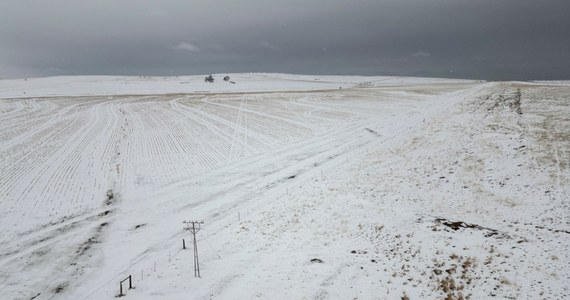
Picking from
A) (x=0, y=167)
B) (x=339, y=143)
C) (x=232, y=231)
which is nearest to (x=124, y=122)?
(x=0, y=167)

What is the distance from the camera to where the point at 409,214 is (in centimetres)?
1670

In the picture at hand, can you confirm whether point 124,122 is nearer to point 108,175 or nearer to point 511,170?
point 108,175

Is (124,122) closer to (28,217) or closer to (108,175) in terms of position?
(108,175)

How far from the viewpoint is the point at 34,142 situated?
3275 cm

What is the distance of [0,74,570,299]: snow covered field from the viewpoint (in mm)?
11688

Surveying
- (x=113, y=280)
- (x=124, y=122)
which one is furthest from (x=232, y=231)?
(x=124, y=122)

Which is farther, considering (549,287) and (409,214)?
(409,214)

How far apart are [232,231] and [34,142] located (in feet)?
91.5

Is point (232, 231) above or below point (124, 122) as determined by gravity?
below

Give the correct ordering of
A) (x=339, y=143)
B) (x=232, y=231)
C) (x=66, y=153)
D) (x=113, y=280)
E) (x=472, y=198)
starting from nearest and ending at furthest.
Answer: (x=113, y=280) < (x=232, y=231) < (x=472, y=198) < (x=66, y=153) < (x=339, y=143)

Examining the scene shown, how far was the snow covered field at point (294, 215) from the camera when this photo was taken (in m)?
11.7

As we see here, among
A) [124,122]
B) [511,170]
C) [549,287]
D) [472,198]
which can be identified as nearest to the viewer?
[549,287]

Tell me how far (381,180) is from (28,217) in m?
19.5

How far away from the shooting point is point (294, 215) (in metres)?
17.3
